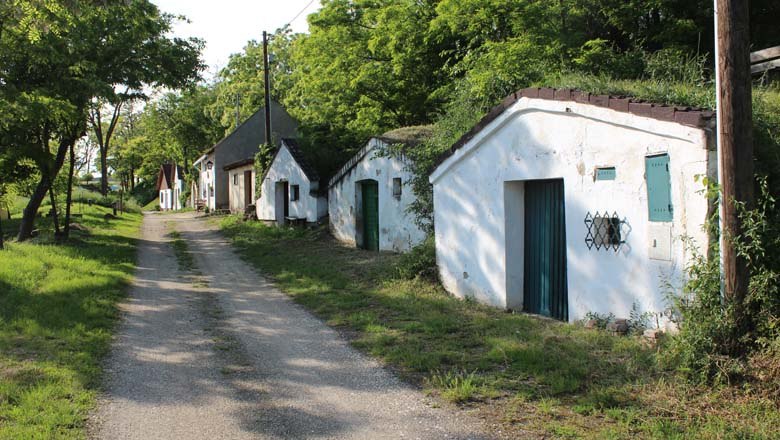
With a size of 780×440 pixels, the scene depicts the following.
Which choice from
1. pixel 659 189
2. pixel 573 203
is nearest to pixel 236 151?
pixel 573 203

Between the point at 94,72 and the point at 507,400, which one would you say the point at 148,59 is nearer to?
the point at 94,72

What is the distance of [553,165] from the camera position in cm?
817

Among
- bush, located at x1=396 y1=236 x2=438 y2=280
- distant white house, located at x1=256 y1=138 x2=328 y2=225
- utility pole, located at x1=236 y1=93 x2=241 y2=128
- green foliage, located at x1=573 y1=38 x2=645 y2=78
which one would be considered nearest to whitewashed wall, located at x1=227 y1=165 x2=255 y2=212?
distant white house, located at x1=256 y1=138 x2=328 y2=225

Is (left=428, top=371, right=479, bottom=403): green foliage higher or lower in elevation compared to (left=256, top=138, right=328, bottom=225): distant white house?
lower

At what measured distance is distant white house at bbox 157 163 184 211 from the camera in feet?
196

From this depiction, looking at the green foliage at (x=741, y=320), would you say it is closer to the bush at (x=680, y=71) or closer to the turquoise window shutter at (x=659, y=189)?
the turquoise window shutter at (x=659, y=189)

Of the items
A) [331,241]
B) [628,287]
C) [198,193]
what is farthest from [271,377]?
[198,193]

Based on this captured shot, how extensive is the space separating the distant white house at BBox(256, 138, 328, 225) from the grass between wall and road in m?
11.1

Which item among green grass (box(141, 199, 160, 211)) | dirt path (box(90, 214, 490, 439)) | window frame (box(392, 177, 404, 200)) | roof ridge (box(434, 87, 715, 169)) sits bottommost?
dirt path (box(90, 214, 490, 439))

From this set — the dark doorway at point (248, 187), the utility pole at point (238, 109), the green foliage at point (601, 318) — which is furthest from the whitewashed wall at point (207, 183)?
the green foliage at point (601, 318)

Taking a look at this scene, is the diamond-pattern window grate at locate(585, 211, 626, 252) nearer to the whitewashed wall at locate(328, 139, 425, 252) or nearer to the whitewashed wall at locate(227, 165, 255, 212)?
the whitewashed wall at locate(328, 139, 425, 252)

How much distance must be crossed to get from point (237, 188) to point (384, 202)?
2207 cm

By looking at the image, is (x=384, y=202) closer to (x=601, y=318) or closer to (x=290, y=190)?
(x=601, y=318)

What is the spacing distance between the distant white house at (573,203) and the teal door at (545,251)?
0.05 ft
